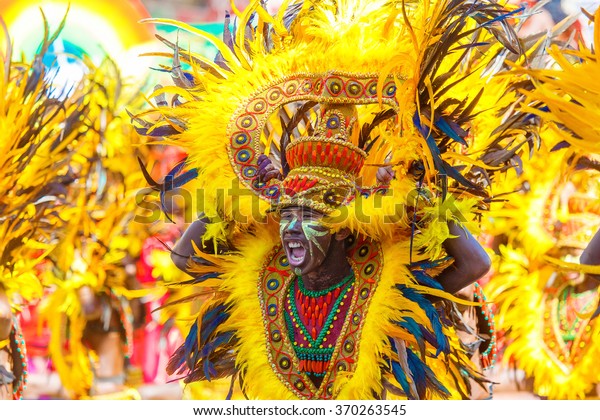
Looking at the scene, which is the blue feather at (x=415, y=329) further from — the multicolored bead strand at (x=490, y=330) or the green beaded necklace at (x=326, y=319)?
the multicolored bead strand at (x=490, y=330)

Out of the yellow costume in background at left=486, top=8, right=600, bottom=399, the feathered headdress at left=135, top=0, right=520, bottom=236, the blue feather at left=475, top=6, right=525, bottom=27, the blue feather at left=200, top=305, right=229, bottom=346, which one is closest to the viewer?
the blue feather at left=475, top=6, right=525, bottom=27

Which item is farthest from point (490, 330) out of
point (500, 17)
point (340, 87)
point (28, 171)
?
point (28, 171)

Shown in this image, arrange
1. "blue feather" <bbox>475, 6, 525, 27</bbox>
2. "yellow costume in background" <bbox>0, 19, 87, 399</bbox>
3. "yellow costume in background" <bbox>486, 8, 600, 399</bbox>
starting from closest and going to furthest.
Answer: "blue feather" <bbox>475, 6, 525, 27</bbox> → "yellow costume in background" <bbox>0, 19, 87, 399</bbox> → "yellow costume in background" <bbox>486, 8, 600, 399</bbox>

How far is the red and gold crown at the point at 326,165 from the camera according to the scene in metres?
3.54

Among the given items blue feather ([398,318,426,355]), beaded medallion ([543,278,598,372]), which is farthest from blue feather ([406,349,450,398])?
beaded medallion ([543,278,598,372])

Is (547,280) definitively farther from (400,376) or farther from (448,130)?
(448,130)

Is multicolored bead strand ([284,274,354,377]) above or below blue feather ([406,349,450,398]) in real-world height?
above

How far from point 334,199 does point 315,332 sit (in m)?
0.61

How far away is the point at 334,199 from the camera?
3555 millimetres

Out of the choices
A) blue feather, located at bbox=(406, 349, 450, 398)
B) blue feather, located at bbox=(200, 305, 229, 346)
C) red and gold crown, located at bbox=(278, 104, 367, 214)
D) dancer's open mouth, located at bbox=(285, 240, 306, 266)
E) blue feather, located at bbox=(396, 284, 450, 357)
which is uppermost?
red and gold crown, located at bbox=(278, 104, 367, 214)

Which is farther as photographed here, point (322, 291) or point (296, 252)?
point (322, 291)

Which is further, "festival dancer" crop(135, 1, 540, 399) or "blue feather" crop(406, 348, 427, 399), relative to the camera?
"blue feather" crop(406, 348, 427, 399)

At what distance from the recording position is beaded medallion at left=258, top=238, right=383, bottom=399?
12.0 ft

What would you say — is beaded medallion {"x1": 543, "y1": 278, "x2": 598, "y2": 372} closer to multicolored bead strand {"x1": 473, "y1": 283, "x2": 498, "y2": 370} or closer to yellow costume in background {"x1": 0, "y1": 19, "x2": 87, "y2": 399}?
multicolored bead strand {"x1": 473, "y1": 283, "x2": 498, "y2": 370}
